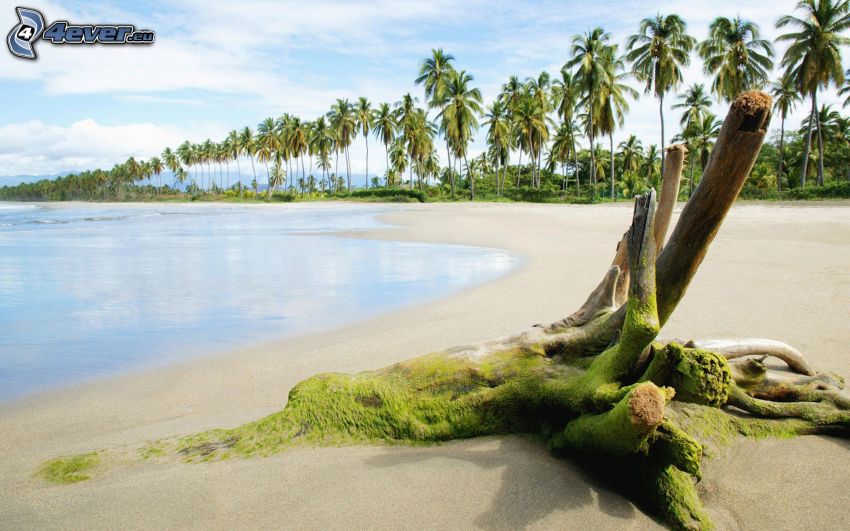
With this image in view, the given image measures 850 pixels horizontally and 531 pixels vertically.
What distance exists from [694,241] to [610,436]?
105cm

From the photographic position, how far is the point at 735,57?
1592 inches

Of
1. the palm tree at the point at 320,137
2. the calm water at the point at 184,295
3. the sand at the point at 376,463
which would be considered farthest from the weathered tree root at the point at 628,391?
the palm tree at the point at 320,137

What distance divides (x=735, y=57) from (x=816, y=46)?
577cm

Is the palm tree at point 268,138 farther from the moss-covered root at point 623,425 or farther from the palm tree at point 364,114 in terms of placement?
the moss-covered root at point 623,425

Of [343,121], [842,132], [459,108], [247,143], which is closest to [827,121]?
[842,132]

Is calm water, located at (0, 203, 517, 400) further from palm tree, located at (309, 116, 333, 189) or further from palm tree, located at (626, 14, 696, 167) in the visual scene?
palm tree, located at (309, 116, 333, 189)

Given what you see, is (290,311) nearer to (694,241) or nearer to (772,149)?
(694,241)

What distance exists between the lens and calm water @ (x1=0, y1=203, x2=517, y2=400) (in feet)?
20.0

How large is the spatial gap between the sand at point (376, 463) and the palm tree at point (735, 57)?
40245 mm

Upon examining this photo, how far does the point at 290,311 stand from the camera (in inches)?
317

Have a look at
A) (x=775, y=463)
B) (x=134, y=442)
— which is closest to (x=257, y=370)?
(x=134, y=442)

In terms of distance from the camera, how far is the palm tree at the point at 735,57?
1576 inches

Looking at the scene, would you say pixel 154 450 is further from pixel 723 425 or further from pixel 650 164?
pixel 650 164

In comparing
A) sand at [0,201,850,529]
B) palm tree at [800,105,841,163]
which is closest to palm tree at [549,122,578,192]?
palm tree at [800,105,841,163]
